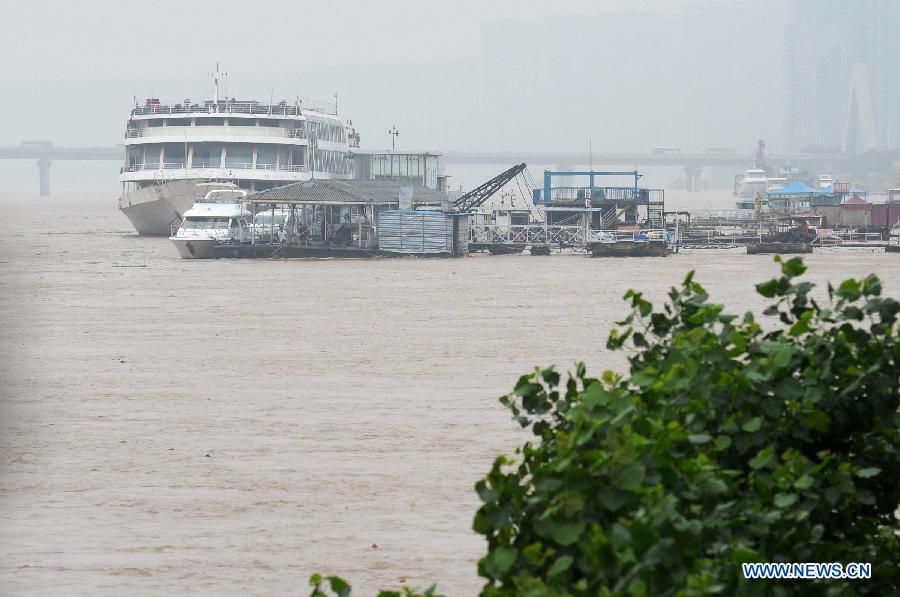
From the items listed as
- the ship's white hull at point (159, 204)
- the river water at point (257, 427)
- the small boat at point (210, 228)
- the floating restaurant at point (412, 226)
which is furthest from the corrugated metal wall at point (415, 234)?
the ship's white hull at point (159, 204)

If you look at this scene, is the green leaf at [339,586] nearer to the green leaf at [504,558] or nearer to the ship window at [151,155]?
the green leaf at [504,558]

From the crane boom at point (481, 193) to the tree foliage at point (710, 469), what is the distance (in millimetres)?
56861

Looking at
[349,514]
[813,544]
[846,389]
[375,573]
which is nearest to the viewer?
[813,544]

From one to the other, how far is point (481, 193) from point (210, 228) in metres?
12.5

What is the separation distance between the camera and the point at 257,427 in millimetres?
19016

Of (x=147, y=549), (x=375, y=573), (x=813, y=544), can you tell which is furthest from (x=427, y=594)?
(x=147, y=549)

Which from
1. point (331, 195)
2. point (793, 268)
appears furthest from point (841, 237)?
point (793, 268)

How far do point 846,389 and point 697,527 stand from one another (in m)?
1.69

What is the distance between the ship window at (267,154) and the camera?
8912cm

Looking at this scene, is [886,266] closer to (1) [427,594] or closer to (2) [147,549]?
(2) [147,549]

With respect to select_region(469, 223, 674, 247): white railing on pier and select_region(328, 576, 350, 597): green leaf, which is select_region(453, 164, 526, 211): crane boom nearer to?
select_region(469, 223, 674, 247): white railing on pier

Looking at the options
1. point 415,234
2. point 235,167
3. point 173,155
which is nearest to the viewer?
point 415,234

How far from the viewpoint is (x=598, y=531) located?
646cm

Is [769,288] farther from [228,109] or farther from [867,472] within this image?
[228,109]
